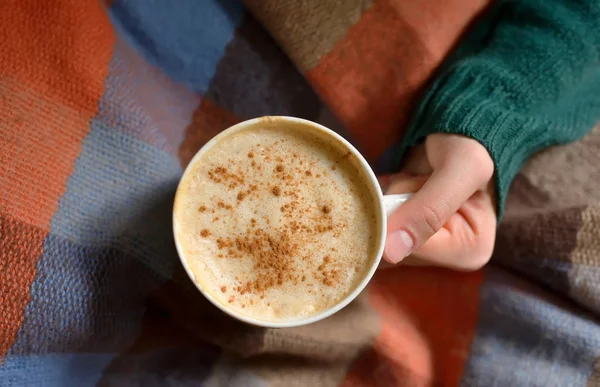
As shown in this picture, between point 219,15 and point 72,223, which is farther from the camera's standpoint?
point 219,15

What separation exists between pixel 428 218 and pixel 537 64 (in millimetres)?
358

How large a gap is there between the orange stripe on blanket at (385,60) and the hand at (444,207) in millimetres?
93

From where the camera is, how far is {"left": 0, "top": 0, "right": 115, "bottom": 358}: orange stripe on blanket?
23.2 inches

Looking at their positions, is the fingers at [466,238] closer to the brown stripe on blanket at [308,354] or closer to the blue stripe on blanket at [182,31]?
the brown stripe on blanket at [308,354]

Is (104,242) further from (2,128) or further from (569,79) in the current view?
(569,79)

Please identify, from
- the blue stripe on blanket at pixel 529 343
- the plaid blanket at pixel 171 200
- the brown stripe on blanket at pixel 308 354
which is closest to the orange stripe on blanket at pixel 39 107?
the plaid blanket at pixel 171 200

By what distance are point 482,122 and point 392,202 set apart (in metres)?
0.22

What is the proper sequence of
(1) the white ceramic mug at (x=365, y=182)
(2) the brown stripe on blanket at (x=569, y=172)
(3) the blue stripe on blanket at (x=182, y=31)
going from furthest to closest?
(2) the brown stripe on blanket at (x=569, y=172) < (3) the blue stripe on blanket at (x=182, y=31) < (1) the white ceramic mug at (x=365, y=182)

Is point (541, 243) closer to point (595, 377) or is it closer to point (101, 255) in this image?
point (595, 377)

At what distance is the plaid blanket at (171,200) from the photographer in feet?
2.04

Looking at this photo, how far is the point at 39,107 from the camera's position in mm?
626

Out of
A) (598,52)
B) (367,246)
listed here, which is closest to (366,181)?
(367,246)

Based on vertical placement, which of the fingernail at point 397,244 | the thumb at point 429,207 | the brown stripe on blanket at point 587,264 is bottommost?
A: the brown stripe on blanket at point 587,264

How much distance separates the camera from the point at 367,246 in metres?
0.60
